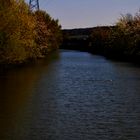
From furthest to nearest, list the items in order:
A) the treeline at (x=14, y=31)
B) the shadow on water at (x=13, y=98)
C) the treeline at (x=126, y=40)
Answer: the treeline at (x=126, y=40)
the treeline at (x=14, y=31)
the shadow on water at (x=13, y=98)

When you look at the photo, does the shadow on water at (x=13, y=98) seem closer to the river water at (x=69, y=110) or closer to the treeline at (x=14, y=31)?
the river water at (x=69, y=110)

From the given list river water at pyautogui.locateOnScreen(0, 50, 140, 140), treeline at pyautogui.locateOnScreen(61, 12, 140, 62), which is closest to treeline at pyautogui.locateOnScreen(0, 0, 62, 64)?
river water at pyautogui.locateOnScreen(0, 50, 140, 140)

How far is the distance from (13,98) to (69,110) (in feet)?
17.4

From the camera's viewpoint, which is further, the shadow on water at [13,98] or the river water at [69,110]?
the shadow on water at [13,98]

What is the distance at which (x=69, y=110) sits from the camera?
985 inches

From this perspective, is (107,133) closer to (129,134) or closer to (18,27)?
(129,134)

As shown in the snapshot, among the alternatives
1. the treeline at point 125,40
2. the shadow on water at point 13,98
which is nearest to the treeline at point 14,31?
the shadow on water at point 13,98

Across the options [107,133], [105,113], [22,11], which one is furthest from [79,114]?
[22,11]

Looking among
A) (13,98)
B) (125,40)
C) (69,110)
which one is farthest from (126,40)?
(69,110)

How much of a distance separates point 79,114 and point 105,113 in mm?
1243

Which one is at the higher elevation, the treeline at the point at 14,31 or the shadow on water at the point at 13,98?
the treeline at the point at 14,31

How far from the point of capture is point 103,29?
5084 inches

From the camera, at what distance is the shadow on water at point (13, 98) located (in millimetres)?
20828

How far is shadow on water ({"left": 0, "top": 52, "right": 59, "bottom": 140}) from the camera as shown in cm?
2083
